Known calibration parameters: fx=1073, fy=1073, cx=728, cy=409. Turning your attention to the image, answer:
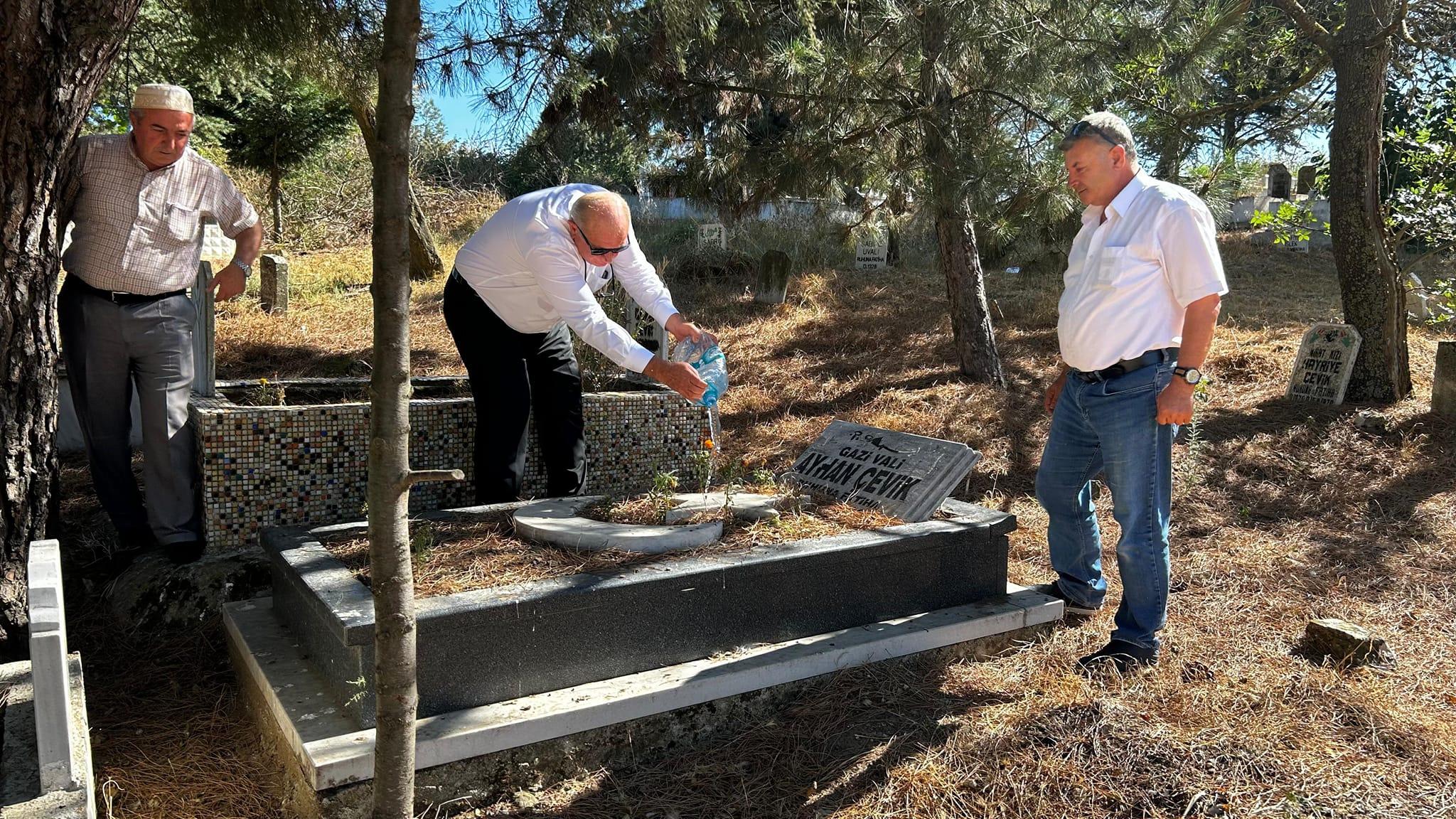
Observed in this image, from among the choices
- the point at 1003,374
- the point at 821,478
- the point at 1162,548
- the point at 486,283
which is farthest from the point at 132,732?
the point at 1003,374

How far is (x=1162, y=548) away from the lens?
3164 millimetres

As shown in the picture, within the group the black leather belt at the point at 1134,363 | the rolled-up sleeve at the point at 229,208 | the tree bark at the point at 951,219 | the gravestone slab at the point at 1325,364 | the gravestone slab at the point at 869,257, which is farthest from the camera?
the gravestone slab at the point at 869,257

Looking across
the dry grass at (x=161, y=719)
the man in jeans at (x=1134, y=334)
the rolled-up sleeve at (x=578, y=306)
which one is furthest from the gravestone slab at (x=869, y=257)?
the dry grass at (x=161, y=719)

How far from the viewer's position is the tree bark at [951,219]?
18.3ft

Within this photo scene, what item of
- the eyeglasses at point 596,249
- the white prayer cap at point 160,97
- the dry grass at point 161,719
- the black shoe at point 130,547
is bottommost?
the dry grass at point 161,719

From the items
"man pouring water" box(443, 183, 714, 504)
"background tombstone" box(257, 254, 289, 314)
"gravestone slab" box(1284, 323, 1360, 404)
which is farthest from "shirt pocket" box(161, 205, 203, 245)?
"gravestone slab" box(1284, 323, 1360, 404)

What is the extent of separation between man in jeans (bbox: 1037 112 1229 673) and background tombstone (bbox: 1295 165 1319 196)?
13.1m

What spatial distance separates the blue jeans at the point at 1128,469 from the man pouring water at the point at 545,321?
1.17 m

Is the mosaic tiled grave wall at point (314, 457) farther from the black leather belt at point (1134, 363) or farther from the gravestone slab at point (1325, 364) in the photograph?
the gravestone slab at point (1325, 364)

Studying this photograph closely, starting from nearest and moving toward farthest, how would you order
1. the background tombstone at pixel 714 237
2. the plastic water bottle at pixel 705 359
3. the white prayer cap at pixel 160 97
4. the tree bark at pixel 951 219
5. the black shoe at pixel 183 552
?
the white prayer cap at pixel 160 97
the black shoe at pixel 183 552
the plastic water bottle at pixel 705 359
the tree bark at pixel 951 219
the background tombstone at pixel 714 237

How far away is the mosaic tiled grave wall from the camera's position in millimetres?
3729

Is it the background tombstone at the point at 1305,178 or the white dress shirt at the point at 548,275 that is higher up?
the background tombstone at the point at 1305,178

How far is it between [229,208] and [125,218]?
16.1 inches

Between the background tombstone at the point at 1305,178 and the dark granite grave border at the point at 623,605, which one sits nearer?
the dark granite grave border at the point at 623,605
